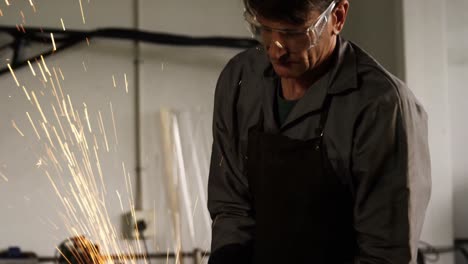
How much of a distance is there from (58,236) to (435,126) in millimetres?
1975

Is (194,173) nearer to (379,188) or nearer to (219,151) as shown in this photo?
(219,151)

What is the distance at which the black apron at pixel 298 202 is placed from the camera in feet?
5.70

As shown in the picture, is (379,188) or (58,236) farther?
(58,236)

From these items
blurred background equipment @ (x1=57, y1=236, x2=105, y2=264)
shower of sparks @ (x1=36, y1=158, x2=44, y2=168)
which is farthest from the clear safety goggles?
shower of sparks @ (x1=36, y1=158, x2=44, y2=168)

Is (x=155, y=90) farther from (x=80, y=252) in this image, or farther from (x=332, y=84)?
(x=332, y=84)

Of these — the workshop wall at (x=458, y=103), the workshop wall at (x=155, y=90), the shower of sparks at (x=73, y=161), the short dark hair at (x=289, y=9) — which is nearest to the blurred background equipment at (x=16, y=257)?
the workshop wall at (x=155, y=90)

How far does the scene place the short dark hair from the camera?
1600 mm

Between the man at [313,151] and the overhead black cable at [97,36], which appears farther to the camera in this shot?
the overhead black cable at [97,36]

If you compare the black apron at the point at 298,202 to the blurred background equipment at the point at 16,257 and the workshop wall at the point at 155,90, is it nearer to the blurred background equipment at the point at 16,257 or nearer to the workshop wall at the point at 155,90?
the blurred background equipment at the point at 16,257

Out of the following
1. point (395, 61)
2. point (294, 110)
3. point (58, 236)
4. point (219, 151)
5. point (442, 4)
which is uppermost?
point (294, 110)

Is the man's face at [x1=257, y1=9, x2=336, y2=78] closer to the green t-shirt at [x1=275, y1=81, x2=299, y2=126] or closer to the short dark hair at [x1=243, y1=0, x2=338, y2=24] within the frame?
the short dark hair at [x1=243, y1=0, x2=338, y2=24]

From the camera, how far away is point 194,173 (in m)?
3.92

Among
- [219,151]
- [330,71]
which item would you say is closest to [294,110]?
[330,71]

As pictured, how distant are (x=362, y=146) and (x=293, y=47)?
0.89 ft
